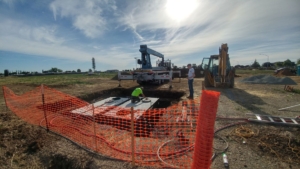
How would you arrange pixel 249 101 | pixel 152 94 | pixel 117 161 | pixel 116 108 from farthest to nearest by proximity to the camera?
pixel 152 94 < pixel 249 101 < pixel 116 108 < pixel 117 161

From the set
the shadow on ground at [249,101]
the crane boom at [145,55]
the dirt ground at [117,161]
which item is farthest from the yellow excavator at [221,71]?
the dirt ground at [117,161]

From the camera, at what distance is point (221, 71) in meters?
11.2

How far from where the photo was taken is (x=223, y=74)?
11055 millimetres

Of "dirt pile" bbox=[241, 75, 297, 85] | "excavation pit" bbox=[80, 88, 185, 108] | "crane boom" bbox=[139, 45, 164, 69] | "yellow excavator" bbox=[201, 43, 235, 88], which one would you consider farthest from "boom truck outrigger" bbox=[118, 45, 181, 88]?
"dirt pile" bbox=[241, 75, 297, 85]

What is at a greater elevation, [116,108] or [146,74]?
[146,74]

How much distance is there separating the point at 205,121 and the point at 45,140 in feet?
12.4

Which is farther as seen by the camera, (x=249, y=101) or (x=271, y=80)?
(x=271, y=80)

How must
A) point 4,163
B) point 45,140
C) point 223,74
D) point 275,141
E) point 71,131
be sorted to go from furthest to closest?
point 223,74
point 71,131
point 45,140
point 275,141
point 4,163

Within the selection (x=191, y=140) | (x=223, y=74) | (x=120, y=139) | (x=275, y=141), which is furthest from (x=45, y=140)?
(x=223, y=74)

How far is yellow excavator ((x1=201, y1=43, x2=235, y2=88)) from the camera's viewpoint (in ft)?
35.8

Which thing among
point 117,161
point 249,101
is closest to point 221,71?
point 249,101

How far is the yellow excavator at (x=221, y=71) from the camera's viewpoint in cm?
1090

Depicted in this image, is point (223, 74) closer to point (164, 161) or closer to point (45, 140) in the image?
point (164, 161)

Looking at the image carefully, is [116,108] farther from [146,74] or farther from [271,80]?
[271,80]
